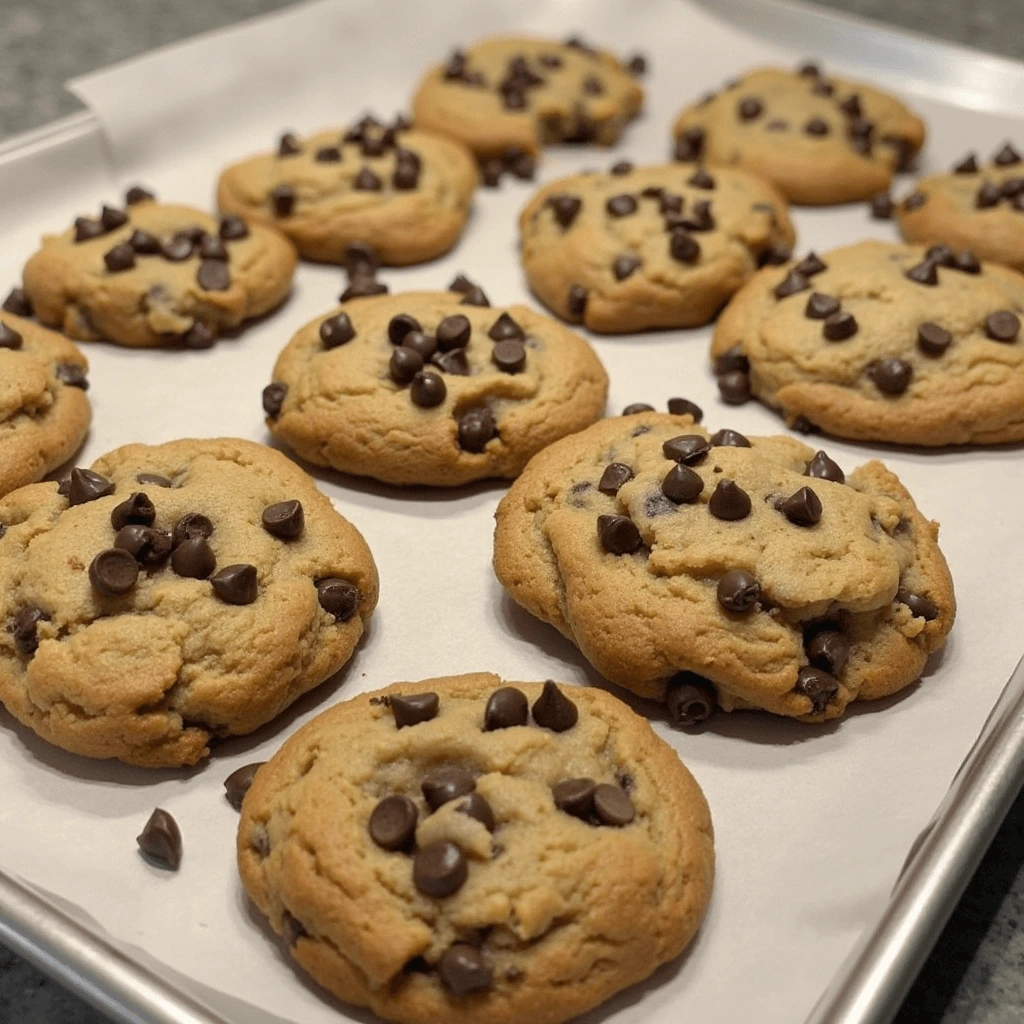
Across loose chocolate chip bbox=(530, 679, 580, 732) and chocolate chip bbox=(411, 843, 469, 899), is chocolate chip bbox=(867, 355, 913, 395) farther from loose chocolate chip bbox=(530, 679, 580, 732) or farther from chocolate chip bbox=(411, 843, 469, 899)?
chocolate chip bbox=(411, 843, 469, 899)

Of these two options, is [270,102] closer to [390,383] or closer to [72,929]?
[390,383]

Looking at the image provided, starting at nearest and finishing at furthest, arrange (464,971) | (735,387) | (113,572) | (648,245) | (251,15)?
(464,971)
(113,572)
(735,387)
(648,245)
(251,15)

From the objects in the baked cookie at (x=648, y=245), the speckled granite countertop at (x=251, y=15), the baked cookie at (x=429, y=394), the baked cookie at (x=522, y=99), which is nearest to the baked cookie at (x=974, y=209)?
the baked cookie at (x=648, y=245)

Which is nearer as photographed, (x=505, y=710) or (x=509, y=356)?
(x=505, y=710)

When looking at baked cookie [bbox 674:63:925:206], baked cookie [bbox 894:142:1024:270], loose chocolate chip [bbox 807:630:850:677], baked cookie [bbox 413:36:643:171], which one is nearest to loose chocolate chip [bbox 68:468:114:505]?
loose chocolate chip [bbox 807:630:850:677]

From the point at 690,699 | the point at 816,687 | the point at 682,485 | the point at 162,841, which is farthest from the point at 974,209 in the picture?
the point at 162,841

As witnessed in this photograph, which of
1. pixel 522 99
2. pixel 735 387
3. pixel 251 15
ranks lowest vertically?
pixel 735 387

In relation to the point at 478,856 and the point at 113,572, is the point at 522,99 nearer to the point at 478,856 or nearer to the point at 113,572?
the point at 113,572

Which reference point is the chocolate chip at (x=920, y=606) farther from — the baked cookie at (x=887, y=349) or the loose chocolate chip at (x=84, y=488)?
the loose chocolate chip at (x=84, y=488)
